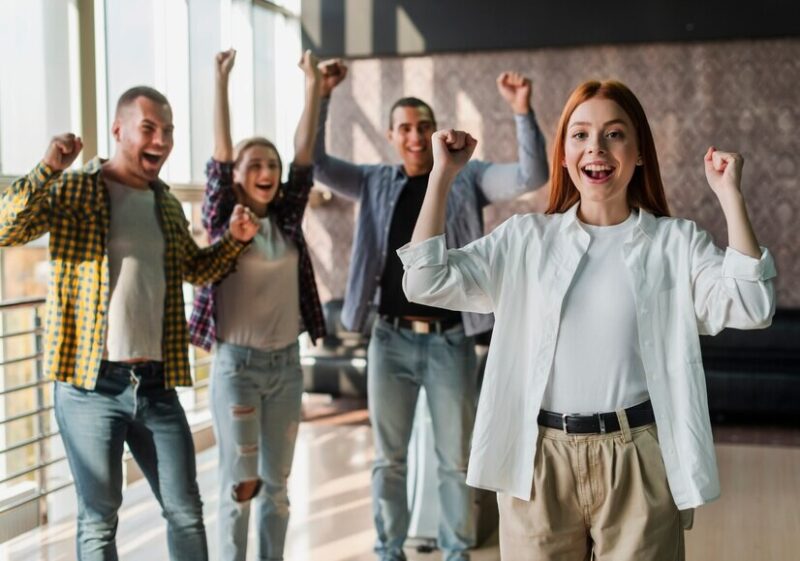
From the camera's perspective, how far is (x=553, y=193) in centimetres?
199

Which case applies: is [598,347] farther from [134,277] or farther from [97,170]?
[97,170]

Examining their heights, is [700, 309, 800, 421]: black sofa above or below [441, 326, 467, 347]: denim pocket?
below

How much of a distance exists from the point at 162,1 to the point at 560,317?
443 centimetres

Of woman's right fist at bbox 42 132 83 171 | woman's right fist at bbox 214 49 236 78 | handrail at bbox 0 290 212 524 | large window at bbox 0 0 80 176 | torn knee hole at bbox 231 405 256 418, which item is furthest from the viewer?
large window at bbox 0 0 80 176

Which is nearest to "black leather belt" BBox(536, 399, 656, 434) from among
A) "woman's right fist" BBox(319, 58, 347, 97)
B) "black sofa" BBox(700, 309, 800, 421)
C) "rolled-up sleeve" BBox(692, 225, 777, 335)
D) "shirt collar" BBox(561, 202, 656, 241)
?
"rolled-up sleeve" BBox(692, 225, 777, 335)


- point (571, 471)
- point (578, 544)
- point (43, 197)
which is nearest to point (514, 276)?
point (571, 471)

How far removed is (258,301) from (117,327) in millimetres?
538

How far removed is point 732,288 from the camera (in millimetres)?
1687

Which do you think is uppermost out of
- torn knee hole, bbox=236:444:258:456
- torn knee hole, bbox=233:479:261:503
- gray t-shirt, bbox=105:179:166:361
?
gray t-shirt, bbox=105:179:166:361

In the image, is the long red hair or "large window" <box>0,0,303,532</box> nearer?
the long red hair

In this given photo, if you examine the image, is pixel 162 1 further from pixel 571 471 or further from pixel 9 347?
pixel 571 471

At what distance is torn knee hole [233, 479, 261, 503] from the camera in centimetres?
293

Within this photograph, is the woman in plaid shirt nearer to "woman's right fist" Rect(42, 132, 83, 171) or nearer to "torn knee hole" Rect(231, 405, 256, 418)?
"torn knee hole" Rect(231, 405, 256, 418)

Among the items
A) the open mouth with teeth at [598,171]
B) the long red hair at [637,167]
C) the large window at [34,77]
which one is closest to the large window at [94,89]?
the large window at [34,77]
